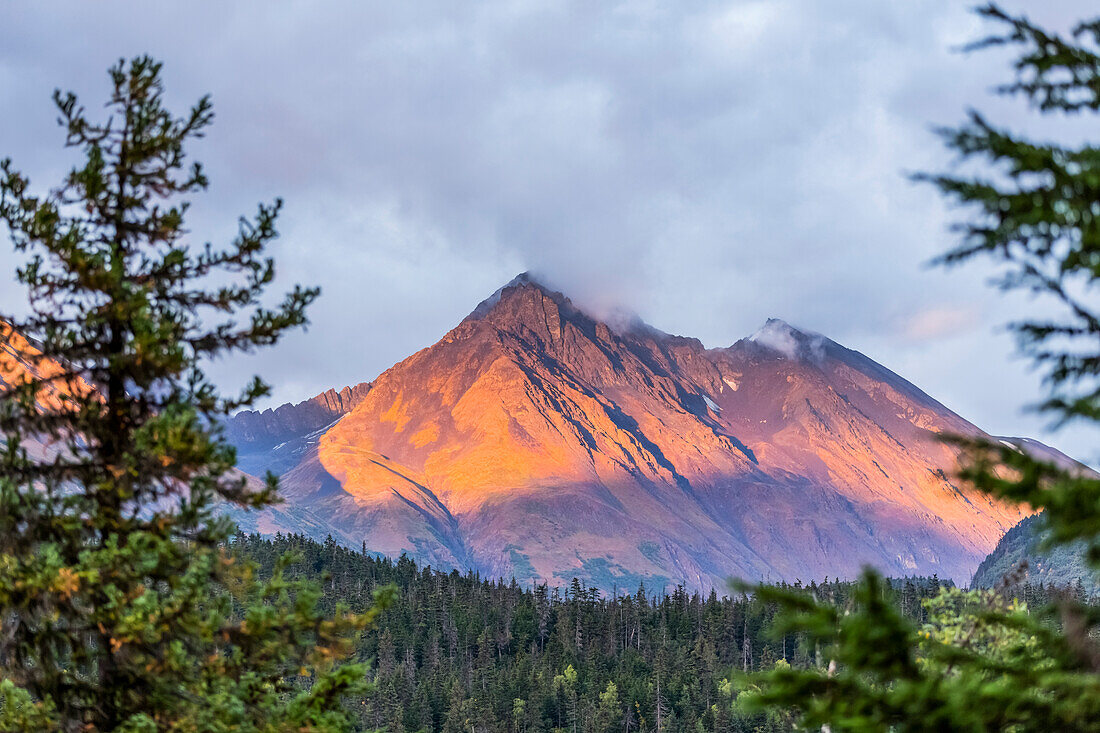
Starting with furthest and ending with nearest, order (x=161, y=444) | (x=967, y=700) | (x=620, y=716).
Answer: (x=620, y=716)
(x=161, y=444)
(x=967, y=700)

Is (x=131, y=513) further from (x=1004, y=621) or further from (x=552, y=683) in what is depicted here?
(x=552, y=683)

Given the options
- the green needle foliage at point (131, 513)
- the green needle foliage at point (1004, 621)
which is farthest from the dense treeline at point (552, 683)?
the green needle foliage at point (1004, 621)

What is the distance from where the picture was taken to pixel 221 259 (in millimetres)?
16438

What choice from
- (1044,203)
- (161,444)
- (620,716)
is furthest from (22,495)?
(620,716)

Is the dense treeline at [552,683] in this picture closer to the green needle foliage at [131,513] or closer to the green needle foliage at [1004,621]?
the green needle foliage at [131,513]

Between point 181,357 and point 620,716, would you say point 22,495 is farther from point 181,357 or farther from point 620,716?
point 620,716

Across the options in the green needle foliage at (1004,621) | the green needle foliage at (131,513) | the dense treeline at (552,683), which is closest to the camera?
the green needle foliage at (1004,621)

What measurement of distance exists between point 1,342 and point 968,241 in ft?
48.3

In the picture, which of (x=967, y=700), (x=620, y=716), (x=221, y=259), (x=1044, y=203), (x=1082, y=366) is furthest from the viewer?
(x=620, y=716)

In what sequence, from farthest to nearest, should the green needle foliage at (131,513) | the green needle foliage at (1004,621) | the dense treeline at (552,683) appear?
the dense treeline at (552,683) → the green needle foliage at (131,513) → the green needle foliage at (1004,621)

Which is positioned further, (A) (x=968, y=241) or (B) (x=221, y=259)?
(B) (x=221, y=259)

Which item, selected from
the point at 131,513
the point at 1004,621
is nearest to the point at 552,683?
the point at 131,513

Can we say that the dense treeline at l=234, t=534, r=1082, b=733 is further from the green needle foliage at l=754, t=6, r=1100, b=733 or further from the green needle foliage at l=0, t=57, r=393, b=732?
the green needle foliage at l=754, t=6, r=1100, b=733

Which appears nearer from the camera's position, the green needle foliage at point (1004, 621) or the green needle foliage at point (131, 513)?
the green needle foliage at point (1004, 621)
